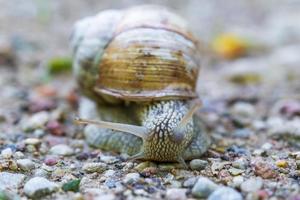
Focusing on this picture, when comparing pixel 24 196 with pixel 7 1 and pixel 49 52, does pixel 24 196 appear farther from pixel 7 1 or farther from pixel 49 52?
pixel 7 1

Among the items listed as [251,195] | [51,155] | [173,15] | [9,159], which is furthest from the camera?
[173,15]


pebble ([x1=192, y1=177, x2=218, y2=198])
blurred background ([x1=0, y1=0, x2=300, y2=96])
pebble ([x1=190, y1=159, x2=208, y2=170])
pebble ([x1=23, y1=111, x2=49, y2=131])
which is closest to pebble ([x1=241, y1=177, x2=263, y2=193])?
pebble ([x1=192, y1=177, x2=218, y2=198])

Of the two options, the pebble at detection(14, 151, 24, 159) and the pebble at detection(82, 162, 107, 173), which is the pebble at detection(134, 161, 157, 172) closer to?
the pebble at detection(82, 162, 107, 173)

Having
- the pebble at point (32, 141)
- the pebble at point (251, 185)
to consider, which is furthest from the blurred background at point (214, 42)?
the pebble at point (251, 185)

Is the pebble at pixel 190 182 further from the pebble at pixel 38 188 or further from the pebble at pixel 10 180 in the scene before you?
the pebble at pixel 10 180

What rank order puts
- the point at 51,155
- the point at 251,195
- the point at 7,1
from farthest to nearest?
the point at 7,1 < the point at 51,155 < the point at 251,195

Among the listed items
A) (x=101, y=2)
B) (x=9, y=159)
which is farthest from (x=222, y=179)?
(x=101, y=2)
